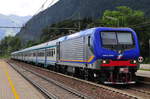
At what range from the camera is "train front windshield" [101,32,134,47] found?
15.2 meters

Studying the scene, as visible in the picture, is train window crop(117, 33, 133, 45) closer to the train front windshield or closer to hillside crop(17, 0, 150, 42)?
the train front windshield

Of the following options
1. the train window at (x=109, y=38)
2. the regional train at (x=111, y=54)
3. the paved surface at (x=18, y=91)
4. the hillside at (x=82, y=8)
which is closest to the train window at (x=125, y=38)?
the regional train at (x=111, y=54)

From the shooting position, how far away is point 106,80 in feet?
48.9

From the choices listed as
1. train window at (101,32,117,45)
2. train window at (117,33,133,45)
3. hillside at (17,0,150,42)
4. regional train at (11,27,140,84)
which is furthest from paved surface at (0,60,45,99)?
hillside at (17,0,150,42)

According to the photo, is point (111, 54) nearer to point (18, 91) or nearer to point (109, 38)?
point (109, 38)

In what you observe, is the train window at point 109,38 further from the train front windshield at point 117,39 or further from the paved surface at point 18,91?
the paved surface at point 18,91

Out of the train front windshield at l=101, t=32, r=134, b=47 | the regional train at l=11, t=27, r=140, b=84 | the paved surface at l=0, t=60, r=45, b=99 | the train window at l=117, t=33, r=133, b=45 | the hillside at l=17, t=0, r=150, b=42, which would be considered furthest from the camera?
the hillside at l=17, t=0, r=150, b=42

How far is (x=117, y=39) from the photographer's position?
15398 millimetres

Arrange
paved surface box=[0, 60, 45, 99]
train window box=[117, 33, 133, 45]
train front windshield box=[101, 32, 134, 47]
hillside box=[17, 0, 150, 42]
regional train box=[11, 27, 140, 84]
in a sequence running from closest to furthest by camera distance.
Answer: paved surface box=[0, 60, 45, 99], regional train box=[11, 27, 140, 84], train front windshield box=[101, 32, 134, 47], train window box=[117, 33, 133, 45], hillside box=[17, 0, 150, 42]

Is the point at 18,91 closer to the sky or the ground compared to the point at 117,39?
closer to the ground

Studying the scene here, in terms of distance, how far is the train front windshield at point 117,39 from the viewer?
49.9 feet

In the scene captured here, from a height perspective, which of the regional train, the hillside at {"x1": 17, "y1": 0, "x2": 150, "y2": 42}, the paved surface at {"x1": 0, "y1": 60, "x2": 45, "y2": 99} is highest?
the hillside at {"x1": 17, "y1": 0, "x2": 150, "y2": 42}

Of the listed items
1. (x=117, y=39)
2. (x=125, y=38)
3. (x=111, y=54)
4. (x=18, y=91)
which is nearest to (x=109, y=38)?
(x=117, y=39)

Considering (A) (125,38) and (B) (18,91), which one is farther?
(A) (125,38)
